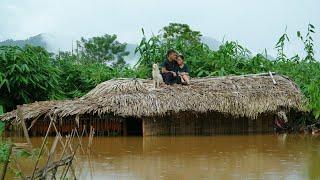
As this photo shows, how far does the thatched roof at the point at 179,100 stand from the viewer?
12484mm

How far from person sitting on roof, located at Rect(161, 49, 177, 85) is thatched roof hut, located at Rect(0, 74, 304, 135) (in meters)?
0.36

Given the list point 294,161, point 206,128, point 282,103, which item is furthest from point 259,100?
point 294,161

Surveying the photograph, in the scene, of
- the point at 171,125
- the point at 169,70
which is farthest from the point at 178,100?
the point at 169,70

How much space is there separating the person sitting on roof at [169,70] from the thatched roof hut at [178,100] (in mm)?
362

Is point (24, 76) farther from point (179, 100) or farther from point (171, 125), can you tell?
point (179, 100)

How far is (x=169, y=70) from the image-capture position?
13.9 m

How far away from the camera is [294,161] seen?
341 inches

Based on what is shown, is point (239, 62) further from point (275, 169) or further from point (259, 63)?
point (275, 169)

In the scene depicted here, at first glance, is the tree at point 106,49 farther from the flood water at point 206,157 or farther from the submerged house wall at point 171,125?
the flood water at point 206,157

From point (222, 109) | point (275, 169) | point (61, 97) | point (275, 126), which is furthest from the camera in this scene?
point (61, 97)

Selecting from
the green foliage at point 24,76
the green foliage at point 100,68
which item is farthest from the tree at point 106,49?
the green foliage at point 24,76

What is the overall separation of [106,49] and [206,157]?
28.6 meters

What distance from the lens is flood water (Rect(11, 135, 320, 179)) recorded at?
7598 millimetres

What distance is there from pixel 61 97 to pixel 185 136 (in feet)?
16.1
